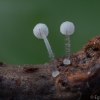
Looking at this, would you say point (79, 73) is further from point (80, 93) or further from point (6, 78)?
point (6, 78)

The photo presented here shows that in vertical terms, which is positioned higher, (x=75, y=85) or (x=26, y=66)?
(x=26, y=66)

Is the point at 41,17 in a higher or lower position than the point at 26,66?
higher

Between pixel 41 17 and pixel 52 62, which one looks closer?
pixel 52 62

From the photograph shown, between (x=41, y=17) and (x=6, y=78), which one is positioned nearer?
(x=6, y=78)

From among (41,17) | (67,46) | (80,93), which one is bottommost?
(80,93)

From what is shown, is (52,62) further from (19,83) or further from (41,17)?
(41,17)

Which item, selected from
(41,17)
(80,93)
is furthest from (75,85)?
(41,17)

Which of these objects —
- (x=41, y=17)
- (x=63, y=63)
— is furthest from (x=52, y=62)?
(x=41, y=17)
